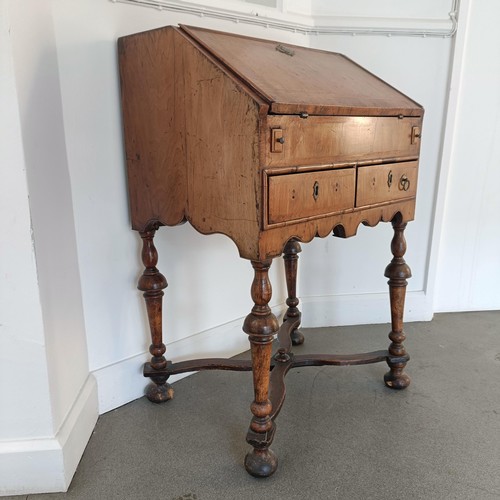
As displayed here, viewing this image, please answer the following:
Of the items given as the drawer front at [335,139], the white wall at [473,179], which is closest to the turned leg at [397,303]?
the drawer front at [335,139]

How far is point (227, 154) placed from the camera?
114 cm

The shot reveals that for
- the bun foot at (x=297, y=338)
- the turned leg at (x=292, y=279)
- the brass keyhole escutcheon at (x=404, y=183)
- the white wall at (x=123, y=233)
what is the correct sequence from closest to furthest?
the white wall at (x=123, y=233) < the brass keyhole escutcheon at (x=404, y=183) < the turned leg at (x=292, y=279) < the bun foot at (x=297, y=338)

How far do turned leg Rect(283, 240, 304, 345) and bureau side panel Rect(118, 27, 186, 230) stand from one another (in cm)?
75

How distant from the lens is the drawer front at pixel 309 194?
3.68ft

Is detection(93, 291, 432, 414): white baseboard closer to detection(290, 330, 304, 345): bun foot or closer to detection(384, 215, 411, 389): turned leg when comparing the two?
detection(290, 330, 304, 345): bun foot

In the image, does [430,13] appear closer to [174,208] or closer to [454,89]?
[454,89]

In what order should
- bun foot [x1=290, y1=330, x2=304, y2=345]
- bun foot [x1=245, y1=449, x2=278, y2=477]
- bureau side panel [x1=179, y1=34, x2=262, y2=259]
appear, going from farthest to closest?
bun foot [x1=290, y1=330, x2=304, y2=345], bun foot [x1=245, y1=449, x2=278, y2=477], bureau side panel [x1=179, y1=34, x2=262, y2=259]

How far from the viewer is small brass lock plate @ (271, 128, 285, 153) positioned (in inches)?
42.9

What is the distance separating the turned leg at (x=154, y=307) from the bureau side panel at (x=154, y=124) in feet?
0.31

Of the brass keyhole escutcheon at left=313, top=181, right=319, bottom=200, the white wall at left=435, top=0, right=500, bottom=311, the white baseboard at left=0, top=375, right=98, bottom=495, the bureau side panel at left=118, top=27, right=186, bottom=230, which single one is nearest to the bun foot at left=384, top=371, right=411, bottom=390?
the white wall at left=435, top=0, right=500, bottom=311

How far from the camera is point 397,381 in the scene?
1797mm

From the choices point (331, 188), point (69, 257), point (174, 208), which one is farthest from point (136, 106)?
point (331, 188)

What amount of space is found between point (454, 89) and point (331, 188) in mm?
1331

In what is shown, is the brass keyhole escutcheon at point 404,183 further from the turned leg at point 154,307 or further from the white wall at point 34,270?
the white wall at point 34,270
